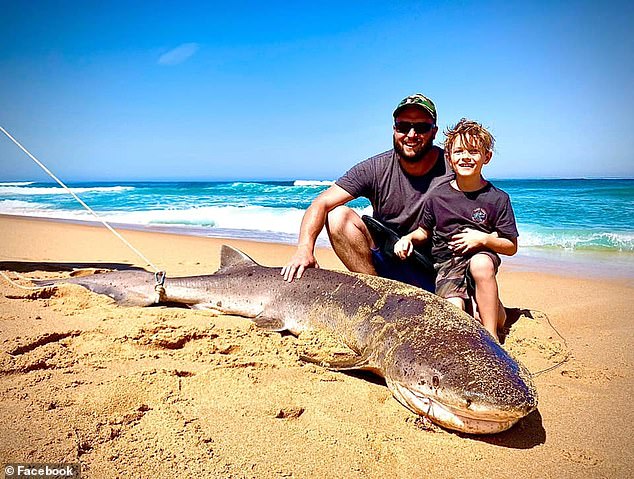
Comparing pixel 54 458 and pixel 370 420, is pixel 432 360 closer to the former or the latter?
pixel 370 420

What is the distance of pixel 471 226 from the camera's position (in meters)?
4.02

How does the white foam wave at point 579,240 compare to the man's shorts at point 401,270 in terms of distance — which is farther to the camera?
the white foam wave at point 579,240

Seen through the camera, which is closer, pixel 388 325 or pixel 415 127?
pixel 388 325

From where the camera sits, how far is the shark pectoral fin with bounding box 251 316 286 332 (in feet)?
13.1

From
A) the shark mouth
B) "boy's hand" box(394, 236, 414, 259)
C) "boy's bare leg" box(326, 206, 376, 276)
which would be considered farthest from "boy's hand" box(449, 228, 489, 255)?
the shark mouth

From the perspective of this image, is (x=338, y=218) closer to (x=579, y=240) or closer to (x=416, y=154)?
(x=416, y=154)

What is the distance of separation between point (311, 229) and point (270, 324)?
107cm

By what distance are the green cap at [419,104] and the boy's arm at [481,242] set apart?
4.13ft

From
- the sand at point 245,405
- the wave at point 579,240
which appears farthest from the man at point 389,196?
the wave at point 579,240

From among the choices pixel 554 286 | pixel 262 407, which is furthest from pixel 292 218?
pixel 262 407

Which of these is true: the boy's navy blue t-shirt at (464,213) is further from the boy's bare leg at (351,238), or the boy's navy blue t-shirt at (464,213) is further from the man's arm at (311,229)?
the man's arm at (311,229)

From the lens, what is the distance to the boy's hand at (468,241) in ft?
12.6

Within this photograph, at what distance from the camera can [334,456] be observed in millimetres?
2311

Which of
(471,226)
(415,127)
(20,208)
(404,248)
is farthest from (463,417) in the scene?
(20,208)
